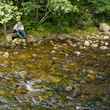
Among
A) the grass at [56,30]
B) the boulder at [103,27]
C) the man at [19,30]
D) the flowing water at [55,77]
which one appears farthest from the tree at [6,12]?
the boulder at [103,27]

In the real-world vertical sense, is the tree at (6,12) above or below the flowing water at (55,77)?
above

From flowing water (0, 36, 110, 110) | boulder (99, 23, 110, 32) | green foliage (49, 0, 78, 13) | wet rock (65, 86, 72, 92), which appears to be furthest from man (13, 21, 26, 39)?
wet rock (65, 86, 72, 92)

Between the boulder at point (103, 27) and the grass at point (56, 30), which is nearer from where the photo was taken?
the grass at point (56, 30)

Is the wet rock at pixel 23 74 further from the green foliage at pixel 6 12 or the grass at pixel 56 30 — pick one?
the grass at pixel 56 30

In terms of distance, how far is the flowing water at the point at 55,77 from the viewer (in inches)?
464

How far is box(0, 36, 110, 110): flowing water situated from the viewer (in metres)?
11.8

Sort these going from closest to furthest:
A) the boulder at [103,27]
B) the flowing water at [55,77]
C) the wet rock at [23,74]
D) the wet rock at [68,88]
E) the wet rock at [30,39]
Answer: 1. the flowing water at [55,77]
2. the wet rock at [68,88]
3. the wet rock at [23,74]
4. the wet rock at [30,39]
5. the boulder at [103,27]

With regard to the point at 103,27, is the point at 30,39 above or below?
below

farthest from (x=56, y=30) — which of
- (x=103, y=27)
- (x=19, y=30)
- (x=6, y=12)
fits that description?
(x=6, y=12)

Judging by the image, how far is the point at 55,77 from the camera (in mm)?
13336

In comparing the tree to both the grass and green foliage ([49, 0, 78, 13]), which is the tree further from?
green foliage ([49, 0, 78, 13])

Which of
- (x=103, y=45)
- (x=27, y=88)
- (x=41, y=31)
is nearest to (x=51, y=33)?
(x=41, y=31)

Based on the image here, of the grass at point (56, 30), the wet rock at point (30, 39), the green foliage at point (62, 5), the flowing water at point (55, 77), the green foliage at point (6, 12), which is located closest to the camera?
the flowing water at point (55, 77)

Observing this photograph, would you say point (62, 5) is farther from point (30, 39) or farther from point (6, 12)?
point (6, 12)
